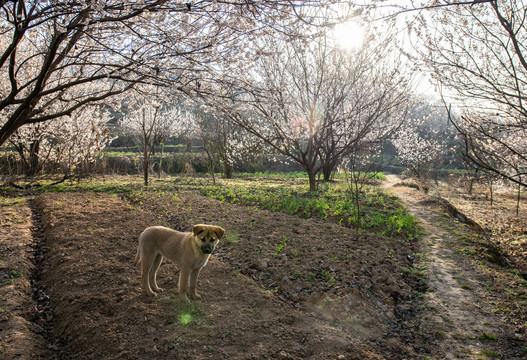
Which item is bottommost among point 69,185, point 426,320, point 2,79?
point 426,320

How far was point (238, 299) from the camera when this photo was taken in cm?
471

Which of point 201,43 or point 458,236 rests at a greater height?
point 201,43

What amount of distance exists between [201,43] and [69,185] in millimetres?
11454

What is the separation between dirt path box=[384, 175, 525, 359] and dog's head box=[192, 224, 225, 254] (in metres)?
3.12

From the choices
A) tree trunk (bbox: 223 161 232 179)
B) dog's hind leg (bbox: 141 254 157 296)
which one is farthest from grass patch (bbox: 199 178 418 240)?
tree trunk (bbox: 223 161 232 179)

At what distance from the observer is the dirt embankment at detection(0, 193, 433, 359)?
3660 millimetres

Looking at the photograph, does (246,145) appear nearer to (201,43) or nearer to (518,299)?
(201,43)

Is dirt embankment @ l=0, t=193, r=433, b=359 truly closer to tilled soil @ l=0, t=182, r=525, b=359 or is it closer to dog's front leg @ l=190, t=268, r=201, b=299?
tilled soil @ l=0, t=182, r=525, b=359

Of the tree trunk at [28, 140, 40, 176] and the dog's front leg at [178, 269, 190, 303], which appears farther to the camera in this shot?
the tree trunk at [28, 140, 40, 176]

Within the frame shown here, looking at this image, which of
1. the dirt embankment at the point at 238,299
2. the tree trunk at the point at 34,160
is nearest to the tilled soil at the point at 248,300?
the dirt embankment at the point at 238,299

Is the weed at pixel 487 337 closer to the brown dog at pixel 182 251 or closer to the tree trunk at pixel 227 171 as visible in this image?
the brown dog at pixel 182 251

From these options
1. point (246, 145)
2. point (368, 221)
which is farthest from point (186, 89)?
point (246, 145)

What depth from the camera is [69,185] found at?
1436 centimetres

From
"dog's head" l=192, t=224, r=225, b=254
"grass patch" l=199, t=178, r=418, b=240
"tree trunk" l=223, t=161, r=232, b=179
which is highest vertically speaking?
"tree trunk" l=223, t=161, r=232, b=179
